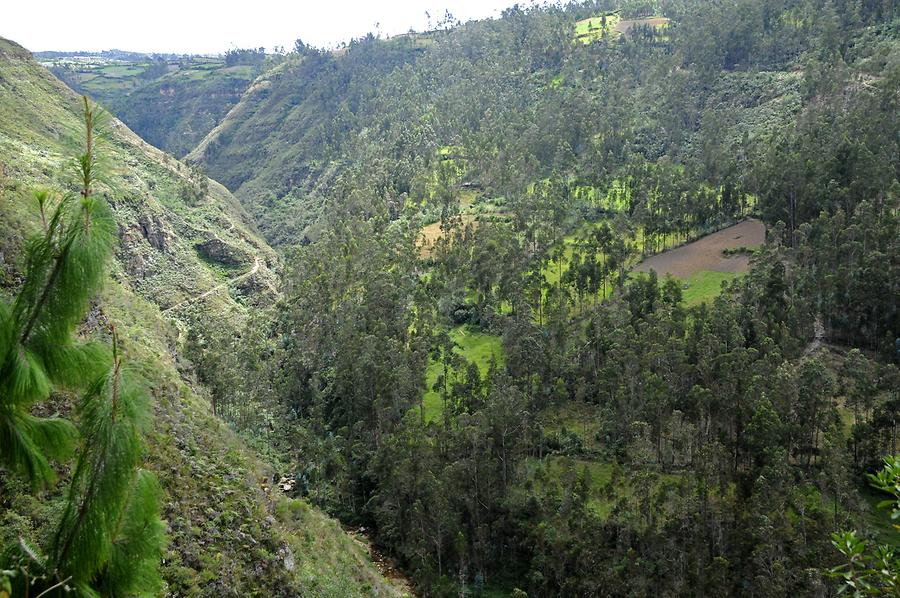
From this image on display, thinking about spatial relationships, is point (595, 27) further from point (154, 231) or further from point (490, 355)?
point (154, 231)

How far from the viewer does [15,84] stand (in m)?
76.4

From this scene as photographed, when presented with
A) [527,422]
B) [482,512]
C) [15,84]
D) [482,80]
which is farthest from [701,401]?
[482,80]

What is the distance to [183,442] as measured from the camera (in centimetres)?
2720

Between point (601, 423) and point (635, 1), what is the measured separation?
152608mm

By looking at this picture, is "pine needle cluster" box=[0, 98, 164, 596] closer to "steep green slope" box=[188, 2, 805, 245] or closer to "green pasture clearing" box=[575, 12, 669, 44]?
"steep green slope" box=[188, 2, 805, 245]

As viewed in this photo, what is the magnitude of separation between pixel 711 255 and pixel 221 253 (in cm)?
5662

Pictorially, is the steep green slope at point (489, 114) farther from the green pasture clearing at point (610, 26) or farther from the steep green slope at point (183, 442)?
the steep green slope at point (183, 442)

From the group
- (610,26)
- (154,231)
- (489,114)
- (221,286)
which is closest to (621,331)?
(221,286)

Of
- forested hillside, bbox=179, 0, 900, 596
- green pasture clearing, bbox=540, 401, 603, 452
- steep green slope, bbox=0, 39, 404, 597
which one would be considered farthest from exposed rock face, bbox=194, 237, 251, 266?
green pasture clearing, bbox=540, 401, 603, 452

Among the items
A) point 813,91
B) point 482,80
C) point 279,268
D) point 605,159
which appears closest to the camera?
point 279,268

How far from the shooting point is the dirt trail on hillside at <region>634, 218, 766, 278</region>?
73312 mm

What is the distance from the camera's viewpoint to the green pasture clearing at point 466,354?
58500mm

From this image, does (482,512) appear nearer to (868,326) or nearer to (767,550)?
(767,550)

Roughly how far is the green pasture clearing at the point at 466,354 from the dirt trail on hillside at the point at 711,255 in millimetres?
20939
